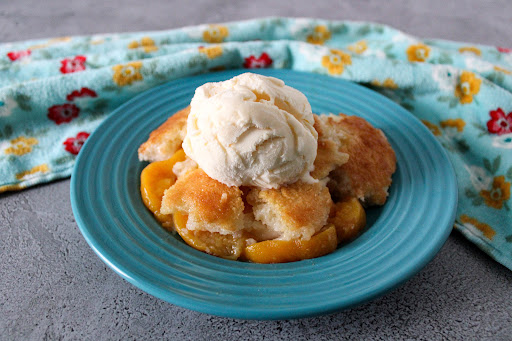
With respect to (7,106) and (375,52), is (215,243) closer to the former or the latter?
(7,106)

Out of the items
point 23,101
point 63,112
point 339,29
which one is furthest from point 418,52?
point 23,101

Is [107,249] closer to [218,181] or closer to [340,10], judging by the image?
[218,181]

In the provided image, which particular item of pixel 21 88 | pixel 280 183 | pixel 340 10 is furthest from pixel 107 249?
pixel 340 10

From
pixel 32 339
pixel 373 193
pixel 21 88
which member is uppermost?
pixel 373 193

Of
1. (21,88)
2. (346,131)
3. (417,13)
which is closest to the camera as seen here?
(346,131)

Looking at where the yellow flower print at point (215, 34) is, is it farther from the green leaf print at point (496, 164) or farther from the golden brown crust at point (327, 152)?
the green leaf print at point (496, 164)

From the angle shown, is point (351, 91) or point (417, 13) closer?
point (351, 91)
